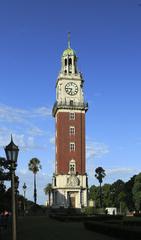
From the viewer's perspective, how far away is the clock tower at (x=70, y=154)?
356ft

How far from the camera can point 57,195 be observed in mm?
108438

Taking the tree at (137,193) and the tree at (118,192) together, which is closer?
the tree at (137,193)

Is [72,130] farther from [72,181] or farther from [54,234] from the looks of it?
[54,234]

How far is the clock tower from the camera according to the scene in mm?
108375

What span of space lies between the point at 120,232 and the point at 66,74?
8840 centimetres

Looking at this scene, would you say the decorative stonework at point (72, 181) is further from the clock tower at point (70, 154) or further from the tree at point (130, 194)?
the tree at point (130, 194)

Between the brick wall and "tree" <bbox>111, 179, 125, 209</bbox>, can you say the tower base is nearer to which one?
the brick wall

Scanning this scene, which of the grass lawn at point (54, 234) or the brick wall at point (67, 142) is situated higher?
the brick wall at point (67, 142)

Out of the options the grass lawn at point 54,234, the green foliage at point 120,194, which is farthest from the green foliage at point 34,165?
the grass lawn at point 54,234

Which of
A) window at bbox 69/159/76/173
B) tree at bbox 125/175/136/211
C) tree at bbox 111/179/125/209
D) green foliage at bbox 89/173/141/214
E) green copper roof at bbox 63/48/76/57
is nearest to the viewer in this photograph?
window at bbox 69/159/76/173

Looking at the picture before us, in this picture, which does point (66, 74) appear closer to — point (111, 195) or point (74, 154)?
point (74, 154)

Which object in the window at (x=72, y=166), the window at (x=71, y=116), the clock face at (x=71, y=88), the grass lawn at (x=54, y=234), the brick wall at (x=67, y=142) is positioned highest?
the clock face at (x=71, y=88)

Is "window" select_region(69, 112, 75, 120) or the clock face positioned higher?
the clock face

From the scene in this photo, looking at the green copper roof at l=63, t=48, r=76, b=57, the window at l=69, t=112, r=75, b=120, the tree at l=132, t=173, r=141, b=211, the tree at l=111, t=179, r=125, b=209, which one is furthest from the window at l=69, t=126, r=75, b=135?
the tree at l=111, t=179, r=125, b=209
